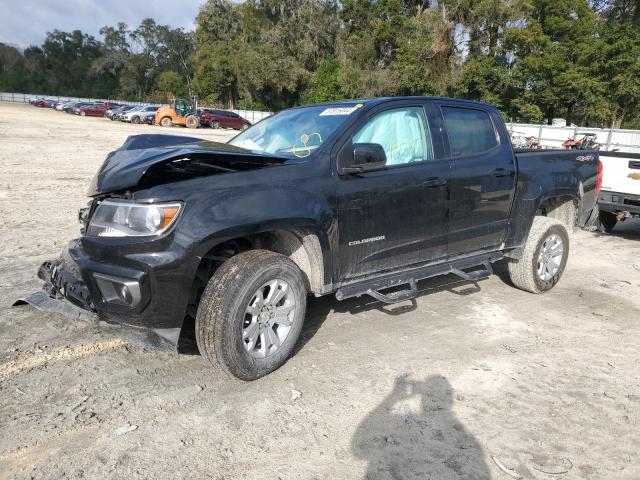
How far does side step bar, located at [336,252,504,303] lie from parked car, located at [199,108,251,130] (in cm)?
3624

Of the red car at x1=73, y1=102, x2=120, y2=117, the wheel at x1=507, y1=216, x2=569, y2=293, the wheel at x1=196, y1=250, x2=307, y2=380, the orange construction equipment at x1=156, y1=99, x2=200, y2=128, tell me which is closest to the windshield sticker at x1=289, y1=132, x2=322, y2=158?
the wheel at x1=196, y1=250, x2=307, y2=380

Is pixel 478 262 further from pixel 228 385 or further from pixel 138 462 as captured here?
A: pixel 138 462

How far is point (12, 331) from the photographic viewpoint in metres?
3.97

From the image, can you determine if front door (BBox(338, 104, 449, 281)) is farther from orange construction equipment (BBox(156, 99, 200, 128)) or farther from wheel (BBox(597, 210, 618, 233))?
orange construction equipment (BBox(156, 99, 200, 128))

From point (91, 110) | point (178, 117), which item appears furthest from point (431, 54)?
point (91, 110)

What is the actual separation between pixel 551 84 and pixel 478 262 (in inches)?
1637

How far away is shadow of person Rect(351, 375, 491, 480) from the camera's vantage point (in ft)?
8.79

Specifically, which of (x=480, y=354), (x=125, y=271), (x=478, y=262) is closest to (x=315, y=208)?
(x=125, y=271)

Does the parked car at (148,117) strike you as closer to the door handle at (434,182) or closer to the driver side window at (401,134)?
the driver side window at (401,134)

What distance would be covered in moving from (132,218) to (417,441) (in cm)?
211

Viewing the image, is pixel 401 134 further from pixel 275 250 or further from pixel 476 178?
pixel 275 250

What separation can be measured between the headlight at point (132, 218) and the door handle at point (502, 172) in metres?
3.09

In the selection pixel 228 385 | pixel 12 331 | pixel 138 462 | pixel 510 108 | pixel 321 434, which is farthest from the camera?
pixel 510 108

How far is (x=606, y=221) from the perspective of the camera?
894cm
